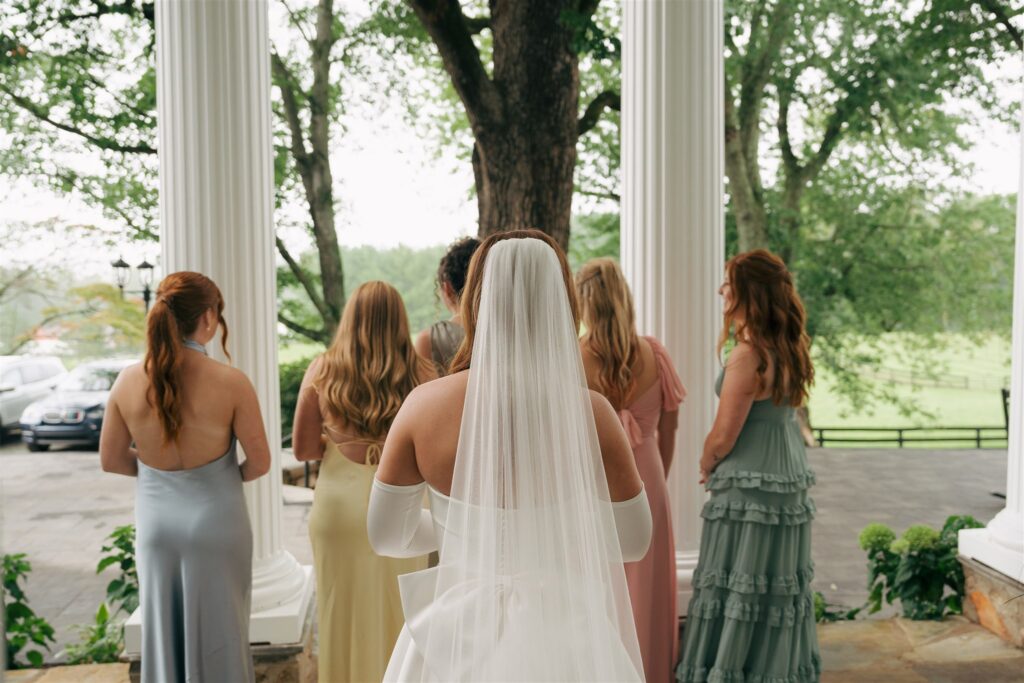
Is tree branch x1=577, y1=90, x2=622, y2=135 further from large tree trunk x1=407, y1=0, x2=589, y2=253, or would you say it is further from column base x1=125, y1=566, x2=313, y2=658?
column base x1=125, y1=566, x2=313, y2=658

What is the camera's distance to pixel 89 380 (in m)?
14.7

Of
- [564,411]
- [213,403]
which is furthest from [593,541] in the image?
[213,403]

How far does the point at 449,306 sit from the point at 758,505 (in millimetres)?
1518

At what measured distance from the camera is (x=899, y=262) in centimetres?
1389

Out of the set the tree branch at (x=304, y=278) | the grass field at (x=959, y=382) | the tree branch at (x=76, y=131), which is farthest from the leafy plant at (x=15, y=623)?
the grass field at (x=959, y=382)

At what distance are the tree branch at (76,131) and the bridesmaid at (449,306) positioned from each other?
34.1 ft

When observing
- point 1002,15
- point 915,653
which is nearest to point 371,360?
point 915,653

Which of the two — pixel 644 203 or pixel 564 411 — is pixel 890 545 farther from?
pixel 564 411

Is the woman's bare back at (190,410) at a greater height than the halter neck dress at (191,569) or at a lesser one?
greater

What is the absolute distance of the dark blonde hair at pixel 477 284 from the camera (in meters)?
2.01

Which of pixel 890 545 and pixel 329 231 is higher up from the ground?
pixel 329 231

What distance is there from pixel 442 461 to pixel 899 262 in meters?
13.6

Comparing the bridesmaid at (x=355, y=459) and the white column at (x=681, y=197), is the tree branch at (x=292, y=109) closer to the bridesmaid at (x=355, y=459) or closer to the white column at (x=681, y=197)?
the white column at (x=681, y=197)

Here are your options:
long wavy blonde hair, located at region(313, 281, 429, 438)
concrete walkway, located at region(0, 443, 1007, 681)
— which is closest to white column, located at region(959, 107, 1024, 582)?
long wavy blonde hair, located at region(313, 281, 429, 438)
